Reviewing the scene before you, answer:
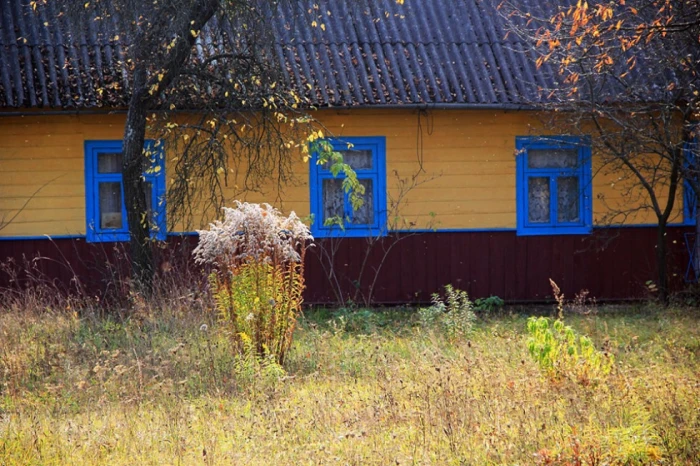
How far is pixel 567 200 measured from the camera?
1422 centimetres

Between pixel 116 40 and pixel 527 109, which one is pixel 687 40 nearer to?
pixel 527 109

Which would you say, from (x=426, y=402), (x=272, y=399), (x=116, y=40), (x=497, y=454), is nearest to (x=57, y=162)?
(x=116, y=40)

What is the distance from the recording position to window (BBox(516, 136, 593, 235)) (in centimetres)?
1401

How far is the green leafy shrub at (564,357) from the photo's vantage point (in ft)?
23.6

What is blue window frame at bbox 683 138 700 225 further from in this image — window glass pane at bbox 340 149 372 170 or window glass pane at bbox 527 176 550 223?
window glass pane at bbox 340 149 372 170

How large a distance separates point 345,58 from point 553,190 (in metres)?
3.56

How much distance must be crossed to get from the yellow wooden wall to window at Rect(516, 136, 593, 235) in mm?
157

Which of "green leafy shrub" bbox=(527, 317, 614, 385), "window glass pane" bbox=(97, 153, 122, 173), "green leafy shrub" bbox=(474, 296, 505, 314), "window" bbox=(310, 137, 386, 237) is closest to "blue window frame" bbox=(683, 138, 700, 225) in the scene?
"green leafy shrub" bbox=(474, 296, 505, 314)

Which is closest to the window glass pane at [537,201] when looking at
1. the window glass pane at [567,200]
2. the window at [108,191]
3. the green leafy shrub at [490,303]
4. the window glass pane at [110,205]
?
the window glass pane at [567,200]

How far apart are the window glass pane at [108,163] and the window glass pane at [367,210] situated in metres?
3.35

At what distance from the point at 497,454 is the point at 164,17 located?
745 centimetres

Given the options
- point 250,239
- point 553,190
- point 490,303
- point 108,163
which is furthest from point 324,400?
point 553,190

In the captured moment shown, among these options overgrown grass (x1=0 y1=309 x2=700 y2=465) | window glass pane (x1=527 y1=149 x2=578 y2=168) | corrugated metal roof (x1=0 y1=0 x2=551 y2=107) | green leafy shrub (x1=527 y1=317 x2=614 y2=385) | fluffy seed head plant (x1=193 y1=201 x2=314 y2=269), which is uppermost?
corrugated metal roof (x1=0 y1=0 x2=551 y2=107)

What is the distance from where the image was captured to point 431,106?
13.2m
